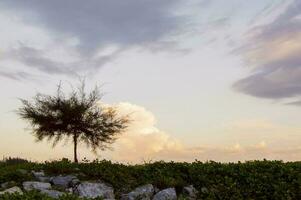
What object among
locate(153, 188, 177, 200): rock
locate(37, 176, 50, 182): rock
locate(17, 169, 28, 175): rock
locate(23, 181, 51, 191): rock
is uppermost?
locate(17, 169, 28, 175): rock

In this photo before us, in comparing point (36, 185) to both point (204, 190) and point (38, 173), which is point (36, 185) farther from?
point (204, 190)

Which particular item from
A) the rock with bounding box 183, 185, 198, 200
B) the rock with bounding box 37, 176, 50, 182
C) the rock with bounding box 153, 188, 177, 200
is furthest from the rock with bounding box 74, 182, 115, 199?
the rock with bounding box 183, 185, 198, 200

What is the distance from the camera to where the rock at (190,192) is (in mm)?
22077

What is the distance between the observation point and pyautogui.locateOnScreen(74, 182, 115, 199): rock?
21.3 meters

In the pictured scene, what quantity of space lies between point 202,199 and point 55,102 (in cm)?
1347

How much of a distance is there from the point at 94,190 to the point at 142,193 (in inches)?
63.7

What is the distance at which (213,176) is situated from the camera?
926 inches

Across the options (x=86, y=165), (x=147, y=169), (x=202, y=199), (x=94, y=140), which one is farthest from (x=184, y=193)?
(x=94, y=140)

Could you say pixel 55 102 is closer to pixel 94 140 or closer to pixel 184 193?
pixel 94 140

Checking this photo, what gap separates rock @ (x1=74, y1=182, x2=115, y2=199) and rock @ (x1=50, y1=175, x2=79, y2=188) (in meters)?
0.39

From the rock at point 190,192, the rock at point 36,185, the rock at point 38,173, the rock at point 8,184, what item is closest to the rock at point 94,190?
the rock at point 36,185

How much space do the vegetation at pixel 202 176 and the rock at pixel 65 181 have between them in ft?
1.43

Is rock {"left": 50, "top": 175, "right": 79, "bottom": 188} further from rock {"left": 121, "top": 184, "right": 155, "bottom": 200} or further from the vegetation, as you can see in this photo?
rock {"left": 121, "top": 184, "right": 155, "bottom": 200}

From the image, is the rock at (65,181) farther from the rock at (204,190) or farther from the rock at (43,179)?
the rock at (204,190)
